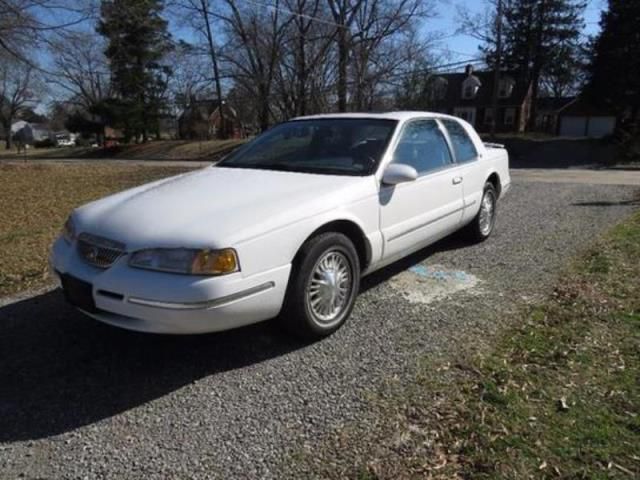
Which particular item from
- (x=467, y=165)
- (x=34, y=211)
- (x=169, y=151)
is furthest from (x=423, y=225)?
(x=169, y=151)

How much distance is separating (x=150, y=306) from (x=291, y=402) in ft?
3.04

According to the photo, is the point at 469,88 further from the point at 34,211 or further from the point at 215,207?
the point at 215,207

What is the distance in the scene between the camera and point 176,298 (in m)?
2.70

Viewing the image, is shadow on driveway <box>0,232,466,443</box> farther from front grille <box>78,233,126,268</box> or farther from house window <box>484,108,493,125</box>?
house window <box>484,108,493,125</box>

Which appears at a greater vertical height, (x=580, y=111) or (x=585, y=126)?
(x=580, y=111)

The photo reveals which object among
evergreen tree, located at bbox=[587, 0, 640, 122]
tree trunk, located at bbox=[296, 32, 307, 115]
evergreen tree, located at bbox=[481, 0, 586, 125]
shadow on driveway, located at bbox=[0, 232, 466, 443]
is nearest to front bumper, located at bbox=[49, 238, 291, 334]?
shadow on driveway, located at bbox=[0, 232, 466, 443]

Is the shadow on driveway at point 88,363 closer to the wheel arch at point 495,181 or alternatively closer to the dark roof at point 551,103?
the wheel arch at point 495,181

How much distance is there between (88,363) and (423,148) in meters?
3.18

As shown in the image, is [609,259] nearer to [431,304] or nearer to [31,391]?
[431,304]

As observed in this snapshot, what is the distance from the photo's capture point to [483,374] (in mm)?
2957

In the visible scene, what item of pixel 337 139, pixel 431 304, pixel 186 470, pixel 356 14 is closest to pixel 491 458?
pixel 186 470

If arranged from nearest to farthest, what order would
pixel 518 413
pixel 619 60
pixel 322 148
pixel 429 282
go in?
pixel 518 413 < pixel 322 148 < pixel 429 282 < pixel 619 60

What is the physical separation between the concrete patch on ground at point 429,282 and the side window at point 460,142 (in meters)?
1.16

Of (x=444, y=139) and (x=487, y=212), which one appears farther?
(x=487, y=212)
